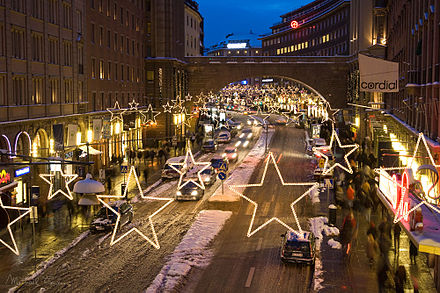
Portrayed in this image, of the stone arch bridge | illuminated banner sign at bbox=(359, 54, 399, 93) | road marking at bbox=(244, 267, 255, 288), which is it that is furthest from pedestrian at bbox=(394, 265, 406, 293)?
the stone arch bridge

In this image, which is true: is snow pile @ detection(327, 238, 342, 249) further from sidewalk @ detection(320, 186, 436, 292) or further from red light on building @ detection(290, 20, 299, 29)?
red light on building @ detection(290, 20, 299, 29)

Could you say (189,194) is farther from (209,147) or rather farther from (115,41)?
(209,147)

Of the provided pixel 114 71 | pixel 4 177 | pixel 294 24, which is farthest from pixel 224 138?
pixel 294 24

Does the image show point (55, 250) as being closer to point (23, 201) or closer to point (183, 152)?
point (23, 201)

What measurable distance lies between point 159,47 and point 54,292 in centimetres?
5831

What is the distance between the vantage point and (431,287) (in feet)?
69.7

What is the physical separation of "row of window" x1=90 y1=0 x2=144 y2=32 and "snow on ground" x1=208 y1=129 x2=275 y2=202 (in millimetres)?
18457

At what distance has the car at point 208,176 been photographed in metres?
43.0

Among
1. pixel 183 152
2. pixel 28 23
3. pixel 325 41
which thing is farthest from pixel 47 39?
pixel 325 41

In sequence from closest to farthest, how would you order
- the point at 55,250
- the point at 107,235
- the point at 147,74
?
1. the point at 55,250
2. the point at 107,235
3. the point at 147,74

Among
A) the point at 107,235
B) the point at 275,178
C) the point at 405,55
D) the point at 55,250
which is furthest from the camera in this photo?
the point at 275,178

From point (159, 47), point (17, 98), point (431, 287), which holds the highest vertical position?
point (159, 47)

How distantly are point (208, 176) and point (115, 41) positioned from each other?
22.6 metres

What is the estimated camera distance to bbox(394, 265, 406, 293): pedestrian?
2012 centimetres
